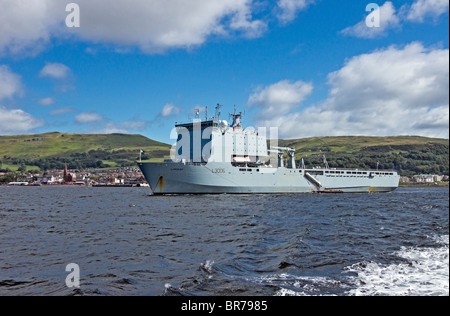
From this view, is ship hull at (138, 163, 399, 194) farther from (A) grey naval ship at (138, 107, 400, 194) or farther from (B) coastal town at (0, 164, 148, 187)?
(B) coastal town at (0, 164, 148, 187)

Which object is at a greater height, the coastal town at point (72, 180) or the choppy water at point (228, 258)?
the coastal town at point (72, 180)

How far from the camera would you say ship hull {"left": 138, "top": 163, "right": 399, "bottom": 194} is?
44344 mm

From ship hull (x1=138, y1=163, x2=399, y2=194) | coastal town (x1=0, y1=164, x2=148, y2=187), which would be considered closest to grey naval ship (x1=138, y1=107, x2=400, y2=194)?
ship hull (x1=138, y1=163, x2=399, y2=194)

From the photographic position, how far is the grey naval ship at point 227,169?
44750 millimetres

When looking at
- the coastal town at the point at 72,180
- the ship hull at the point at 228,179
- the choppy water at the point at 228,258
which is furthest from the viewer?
the coastal town at the point at 72,180

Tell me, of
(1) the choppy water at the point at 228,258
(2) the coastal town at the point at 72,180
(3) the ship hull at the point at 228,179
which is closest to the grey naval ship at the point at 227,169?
(3) the ship hull at the point at 228,179

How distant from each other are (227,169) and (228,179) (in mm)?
1400

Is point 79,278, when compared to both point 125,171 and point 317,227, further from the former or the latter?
point 125,171

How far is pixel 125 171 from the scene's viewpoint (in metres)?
183

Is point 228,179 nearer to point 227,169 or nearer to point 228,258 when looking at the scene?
point 227,169

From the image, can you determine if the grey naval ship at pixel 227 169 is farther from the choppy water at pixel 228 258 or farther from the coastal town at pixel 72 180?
the coastal town at pixel 72 180

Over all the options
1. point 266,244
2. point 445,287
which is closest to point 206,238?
point 266,244

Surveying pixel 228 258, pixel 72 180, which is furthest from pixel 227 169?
pixel 72 180
